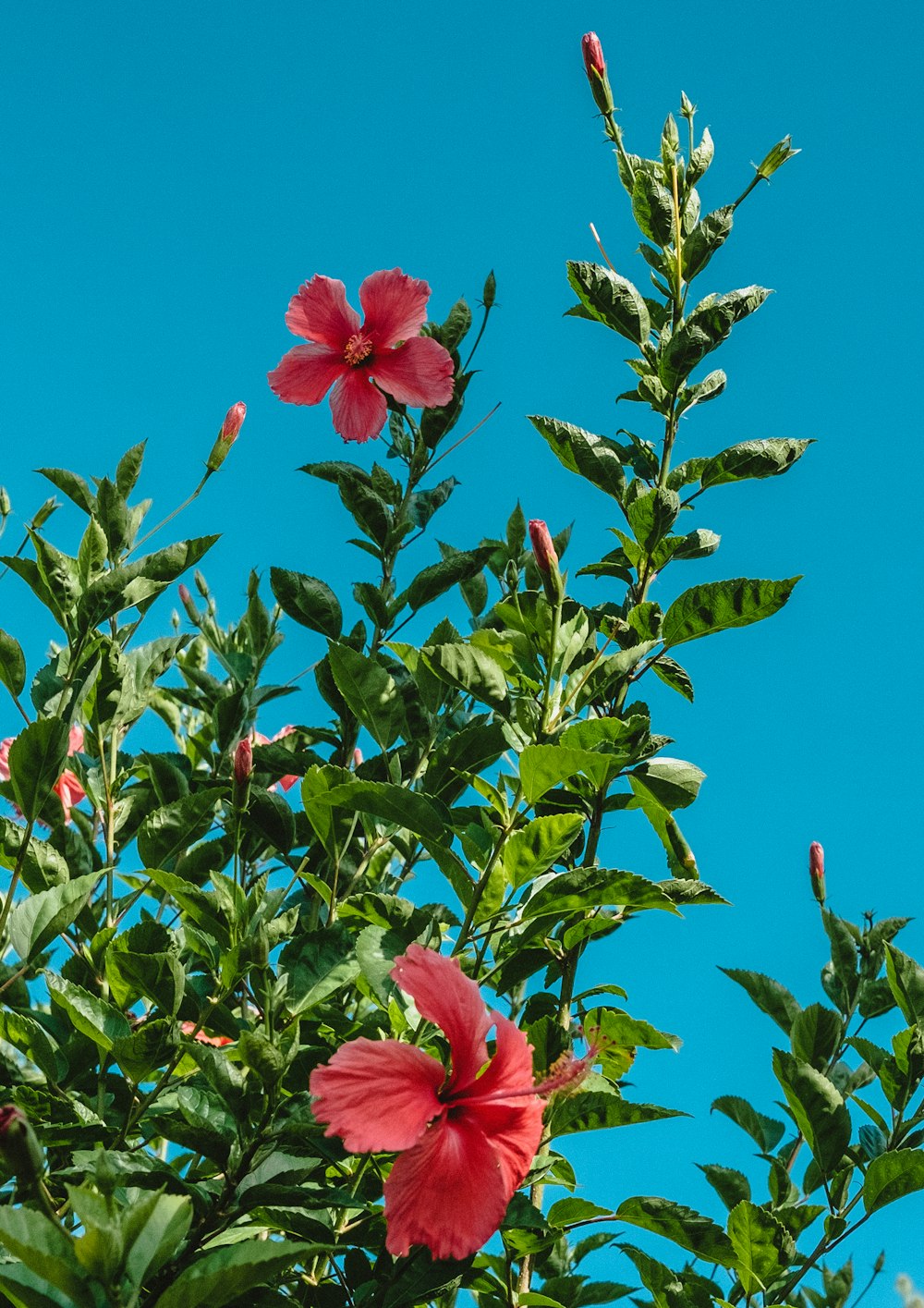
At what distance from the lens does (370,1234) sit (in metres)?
1.74

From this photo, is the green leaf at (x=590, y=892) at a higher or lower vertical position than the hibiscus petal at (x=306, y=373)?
lower

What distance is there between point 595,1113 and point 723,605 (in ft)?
2.82

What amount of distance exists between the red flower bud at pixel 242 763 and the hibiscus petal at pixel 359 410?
89cm

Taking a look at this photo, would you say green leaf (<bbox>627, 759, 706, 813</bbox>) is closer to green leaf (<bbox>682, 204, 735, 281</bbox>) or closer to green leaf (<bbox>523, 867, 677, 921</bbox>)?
green leaf (<bbox>523, 867, 677, 921</bbox>)

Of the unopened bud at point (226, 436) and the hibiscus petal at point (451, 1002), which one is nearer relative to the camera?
the hibiscus petal at point (451, 1002)

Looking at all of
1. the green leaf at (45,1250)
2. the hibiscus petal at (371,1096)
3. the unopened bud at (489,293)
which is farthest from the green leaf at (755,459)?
the green leaf at (45,1250)

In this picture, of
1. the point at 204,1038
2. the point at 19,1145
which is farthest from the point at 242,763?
the point at 19,1145

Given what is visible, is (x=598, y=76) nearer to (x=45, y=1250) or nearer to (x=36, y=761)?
(x=36, y=761)

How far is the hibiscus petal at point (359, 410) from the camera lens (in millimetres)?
2562

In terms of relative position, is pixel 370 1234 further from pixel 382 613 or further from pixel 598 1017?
pixel 382 613

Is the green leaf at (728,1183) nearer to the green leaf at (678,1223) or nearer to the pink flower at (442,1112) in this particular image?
the green leaf at (678,1223)

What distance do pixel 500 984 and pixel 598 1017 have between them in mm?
201

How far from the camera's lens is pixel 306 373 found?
8.64 ft

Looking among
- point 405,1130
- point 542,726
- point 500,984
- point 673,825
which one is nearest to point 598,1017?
point 500,984
